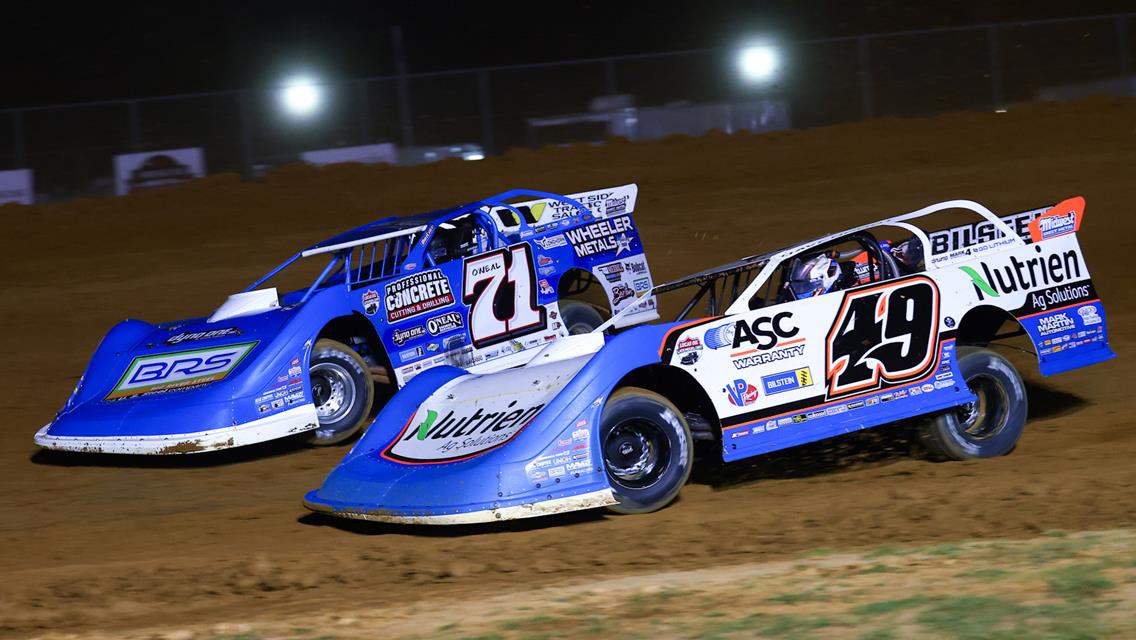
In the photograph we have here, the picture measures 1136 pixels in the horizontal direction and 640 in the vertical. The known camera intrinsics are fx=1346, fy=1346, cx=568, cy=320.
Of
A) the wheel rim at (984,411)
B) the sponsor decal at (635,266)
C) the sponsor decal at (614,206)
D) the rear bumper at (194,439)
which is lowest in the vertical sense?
the wheel rim at (984,411)

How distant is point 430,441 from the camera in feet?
24.4

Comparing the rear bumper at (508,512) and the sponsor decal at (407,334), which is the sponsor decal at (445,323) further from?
the rear bumper at (508,512)

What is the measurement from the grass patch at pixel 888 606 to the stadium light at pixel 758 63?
17078 millimetres

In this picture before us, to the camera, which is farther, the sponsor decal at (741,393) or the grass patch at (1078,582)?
the sponsor decal at (741,393)

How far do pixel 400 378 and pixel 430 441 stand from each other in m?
2.77

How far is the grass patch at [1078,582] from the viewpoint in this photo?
5203 mm

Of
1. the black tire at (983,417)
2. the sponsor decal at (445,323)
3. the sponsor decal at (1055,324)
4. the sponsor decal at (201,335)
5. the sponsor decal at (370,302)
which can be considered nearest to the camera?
the black tire at (983,417)

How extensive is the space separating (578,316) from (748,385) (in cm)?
424

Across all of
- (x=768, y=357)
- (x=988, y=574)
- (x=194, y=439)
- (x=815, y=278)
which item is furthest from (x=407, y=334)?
(x=988, y=574)

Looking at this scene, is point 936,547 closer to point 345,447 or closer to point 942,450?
point 942,450

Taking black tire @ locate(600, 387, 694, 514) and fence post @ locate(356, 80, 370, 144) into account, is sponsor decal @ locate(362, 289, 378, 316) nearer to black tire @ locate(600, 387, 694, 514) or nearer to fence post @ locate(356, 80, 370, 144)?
black tire @ locate(600, 387, 694, 514)

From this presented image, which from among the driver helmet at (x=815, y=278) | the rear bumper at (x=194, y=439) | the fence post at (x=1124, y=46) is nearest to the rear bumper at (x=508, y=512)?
the driver helmet at (x=815, y=278)

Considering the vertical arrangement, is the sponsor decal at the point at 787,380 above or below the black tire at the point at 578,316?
below

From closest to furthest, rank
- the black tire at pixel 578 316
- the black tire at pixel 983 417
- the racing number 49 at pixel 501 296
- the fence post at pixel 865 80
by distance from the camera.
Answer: the black tire at pixel 983 417 → the racing number 49 at pixel 501 296 → the black tire at pixel 578 316 → the fence post at pixel 865 80
